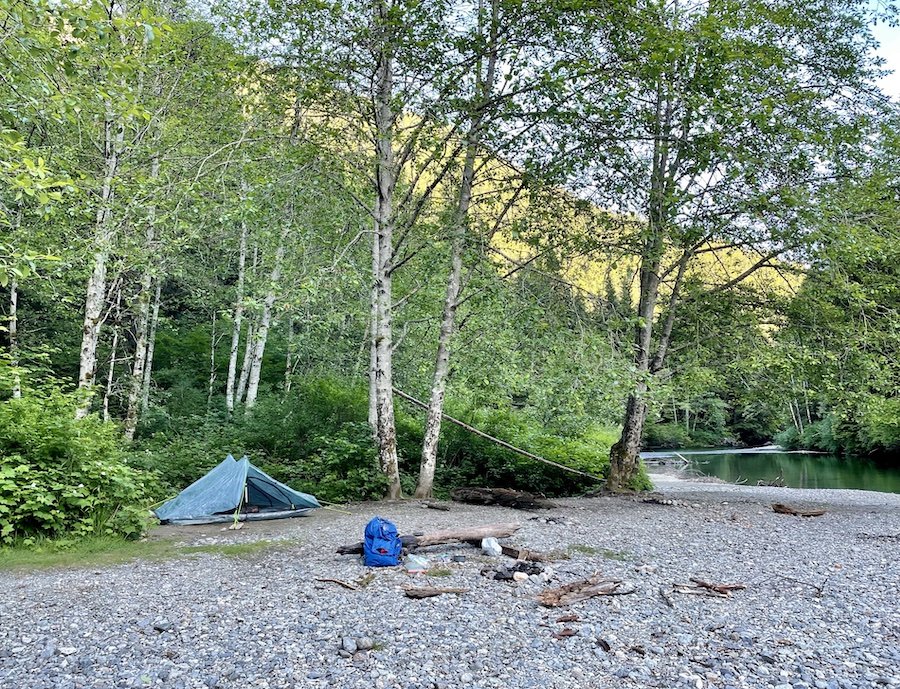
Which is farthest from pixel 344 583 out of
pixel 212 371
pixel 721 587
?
pixel 212 371

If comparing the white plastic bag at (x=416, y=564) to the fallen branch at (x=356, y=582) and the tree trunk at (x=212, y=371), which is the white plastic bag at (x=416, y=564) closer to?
the fallen branch at (x=356, y=582)

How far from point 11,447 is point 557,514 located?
30.7 ft

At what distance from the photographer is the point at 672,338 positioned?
17.1 m

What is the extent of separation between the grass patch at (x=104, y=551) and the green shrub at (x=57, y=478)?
0.19m

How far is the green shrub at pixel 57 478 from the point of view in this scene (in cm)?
771

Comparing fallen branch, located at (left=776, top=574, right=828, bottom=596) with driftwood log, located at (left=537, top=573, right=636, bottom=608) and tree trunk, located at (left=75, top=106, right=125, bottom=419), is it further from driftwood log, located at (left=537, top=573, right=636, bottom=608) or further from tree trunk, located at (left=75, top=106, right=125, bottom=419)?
tree trunk, located at (left=75, top=106, right=125, bottom=419)

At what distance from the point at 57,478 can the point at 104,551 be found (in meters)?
1.19

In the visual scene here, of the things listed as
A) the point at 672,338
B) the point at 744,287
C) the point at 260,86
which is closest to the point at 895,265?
the point at 744,287

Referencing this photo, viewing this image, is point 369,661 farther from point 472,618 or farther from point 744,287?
point 744,287

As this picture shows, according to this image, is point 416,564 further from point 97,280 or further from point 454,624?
point 97,280

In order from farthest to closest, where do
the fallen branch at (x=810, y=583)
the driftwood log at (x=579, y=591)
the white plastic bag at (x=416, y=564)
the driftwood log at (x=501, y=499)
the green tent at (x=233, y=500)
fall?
the driftwood log at (x=501, y=499)
the green tent at (x=233, y=500)
the white plastic bag at (x=416, y=564)
the fallen branch at (x=810, y=583)
the driftwood log at (x=579, y=591)

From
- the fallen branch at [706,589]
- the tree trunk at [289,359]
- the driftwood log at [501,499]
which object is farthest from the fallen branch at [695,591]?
the tree trunk at [289,359]

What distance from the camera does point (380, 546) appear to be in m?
7.41

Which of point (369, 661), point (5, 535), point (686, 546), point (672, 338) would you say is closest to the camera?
point (369, 661)
